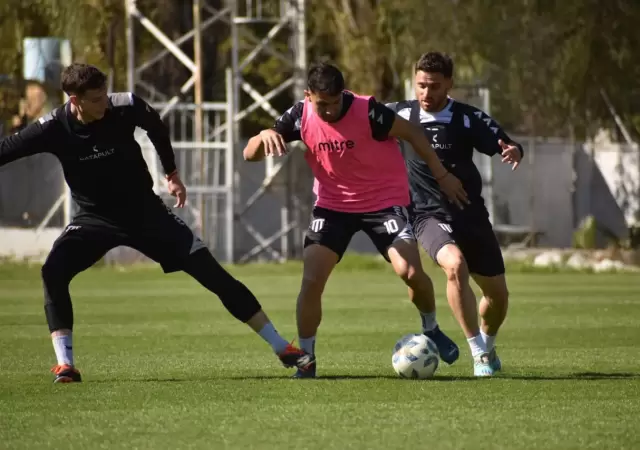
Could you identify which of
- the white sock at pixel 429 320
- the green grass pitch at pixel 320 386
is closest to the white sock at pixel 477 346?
the green grass pitch at pixel 320 386

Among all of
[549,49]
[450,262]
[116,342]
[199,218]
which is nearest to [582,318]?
[116,342]

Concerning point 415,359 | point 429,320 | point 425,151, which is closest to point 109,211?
point 425,151

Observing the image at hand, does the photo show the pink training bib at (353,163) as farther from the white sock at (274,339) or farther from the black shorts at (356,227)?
the white sock at (274,339)

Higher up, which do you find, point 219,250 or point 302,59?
point 302,59

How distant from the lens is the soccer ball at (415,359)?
10172mm

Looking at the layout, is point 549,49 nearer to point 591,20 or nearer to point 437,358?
point 591,20

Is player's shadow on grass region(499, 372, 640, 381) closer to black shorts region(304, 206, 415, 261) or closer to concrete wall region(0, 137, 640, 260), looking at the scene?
black shorts region(304, 206, 415, 261)

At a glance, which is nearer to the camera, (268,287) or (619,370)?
(619,370)

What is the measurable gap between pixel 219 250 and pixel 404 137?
2087 centimetres

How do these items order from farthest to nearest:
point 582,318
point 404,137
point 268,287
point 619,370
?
point 268,287 → point 582,318 → point 619,370 → point 404,137

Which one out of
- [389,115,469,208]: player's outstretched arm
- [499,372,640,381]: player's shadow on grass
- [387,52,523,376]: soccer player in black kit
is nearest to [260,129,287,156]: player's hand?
[389,115,469,208]: player's outstretched arm

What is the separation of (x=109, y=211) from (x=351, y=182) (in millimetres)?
1659

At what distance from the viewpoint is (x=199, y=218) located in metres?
30.3

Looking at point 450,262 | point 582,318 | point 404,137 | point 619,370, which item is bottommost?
point 582,318
